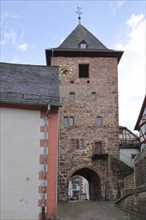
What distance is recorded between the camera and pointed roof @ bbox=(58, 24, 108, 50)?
30586 mm

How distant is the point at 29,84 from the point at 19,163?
10.8ft

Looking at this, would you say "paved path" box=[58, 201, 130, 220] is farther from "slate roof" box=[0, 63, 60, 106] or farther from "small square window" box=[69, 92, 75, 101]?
"small square window" box=[69, 92, 75, 101]

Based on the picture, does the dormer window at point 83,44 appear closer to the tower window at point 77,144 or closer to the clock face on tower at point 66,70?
the clock face on tower at point 66,70

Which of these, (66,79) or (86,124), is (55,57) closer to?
(66,79)

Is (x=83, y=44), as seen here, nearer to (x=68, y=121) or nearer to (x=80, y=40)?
(x=80, y=40)

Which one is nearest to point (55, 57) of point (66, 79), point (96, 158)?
point (66, 79)

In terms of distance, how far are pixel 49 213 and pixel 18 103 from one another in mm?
3292

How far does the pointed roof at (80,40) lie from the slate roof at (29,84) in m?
16.9

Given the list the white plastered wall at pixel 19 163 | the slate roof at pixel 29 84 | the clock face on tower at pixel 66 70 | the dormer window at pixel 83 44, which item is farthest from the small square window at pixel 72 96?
the white plastered wall at pixel 19 163

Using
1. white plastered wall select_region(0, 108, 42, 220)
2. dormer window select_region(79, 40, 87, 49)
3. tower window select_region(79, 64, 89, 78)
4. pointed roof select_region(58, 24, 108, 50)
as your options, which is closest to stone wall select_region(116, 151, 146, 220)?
white plastered wall select_region(0, 108, 42, 220)

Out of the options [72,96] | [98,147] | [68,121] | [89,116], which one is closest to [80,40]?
[72,96]

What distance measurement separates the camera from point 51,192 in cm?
1028

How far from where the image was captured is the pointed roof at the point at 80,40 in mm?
30586

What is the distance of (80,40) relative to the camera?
31391 millimetres
